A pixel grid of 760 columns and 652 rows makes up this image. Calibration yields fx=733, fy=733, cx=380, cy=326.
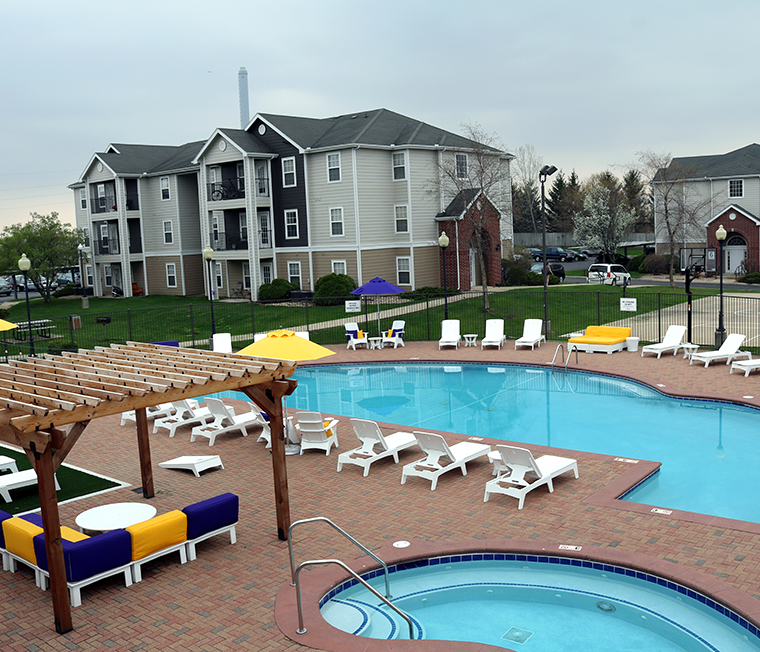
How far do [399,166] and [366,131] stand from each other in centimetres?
265

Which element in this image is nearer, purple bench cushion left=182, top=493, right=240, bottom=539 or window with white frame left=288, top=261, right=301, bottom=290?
purple bench cushion left=182, top=493, right=240, bottom=539

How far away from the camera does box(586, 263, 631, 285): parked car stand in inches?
1866

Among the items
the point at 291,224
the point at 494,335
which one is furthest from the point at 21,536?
the point at 291,224

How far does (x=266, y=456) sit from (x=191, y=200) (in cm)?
3883

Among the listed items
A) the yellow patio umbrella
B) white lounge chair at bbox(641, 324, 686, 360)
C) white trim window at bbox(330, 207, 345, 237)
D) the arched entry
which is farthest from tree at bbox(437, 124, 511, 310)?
the yellow patio umbrella

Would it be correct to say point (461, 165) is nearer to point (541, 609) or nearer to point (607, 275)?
point (607, 275)

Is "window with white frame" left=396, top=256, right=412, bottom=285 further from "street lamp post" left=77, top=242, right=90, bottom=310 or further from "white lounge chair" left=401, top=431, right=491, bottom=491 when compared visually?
"white lounge chair" left=401, top=431, right=491, bottom=491

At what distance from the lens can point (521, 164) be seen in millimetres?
73000

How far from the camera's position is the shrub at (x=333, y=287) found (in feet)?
124

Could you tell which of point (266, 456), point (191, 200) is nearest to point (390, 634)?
point (266, 456)

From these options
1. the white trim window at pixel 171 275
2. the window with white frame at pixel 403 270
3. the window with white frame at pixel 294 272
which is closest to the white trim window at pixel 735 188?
the window with white frame at pixel 403 270

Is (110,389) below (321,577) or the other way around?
the other way around

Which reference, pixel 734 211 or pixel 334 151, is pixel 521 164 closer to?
pixel 734 211

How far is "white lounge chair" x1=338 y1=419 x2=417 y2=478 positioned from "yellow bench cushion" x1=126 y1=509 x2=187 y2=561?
4561 mm
